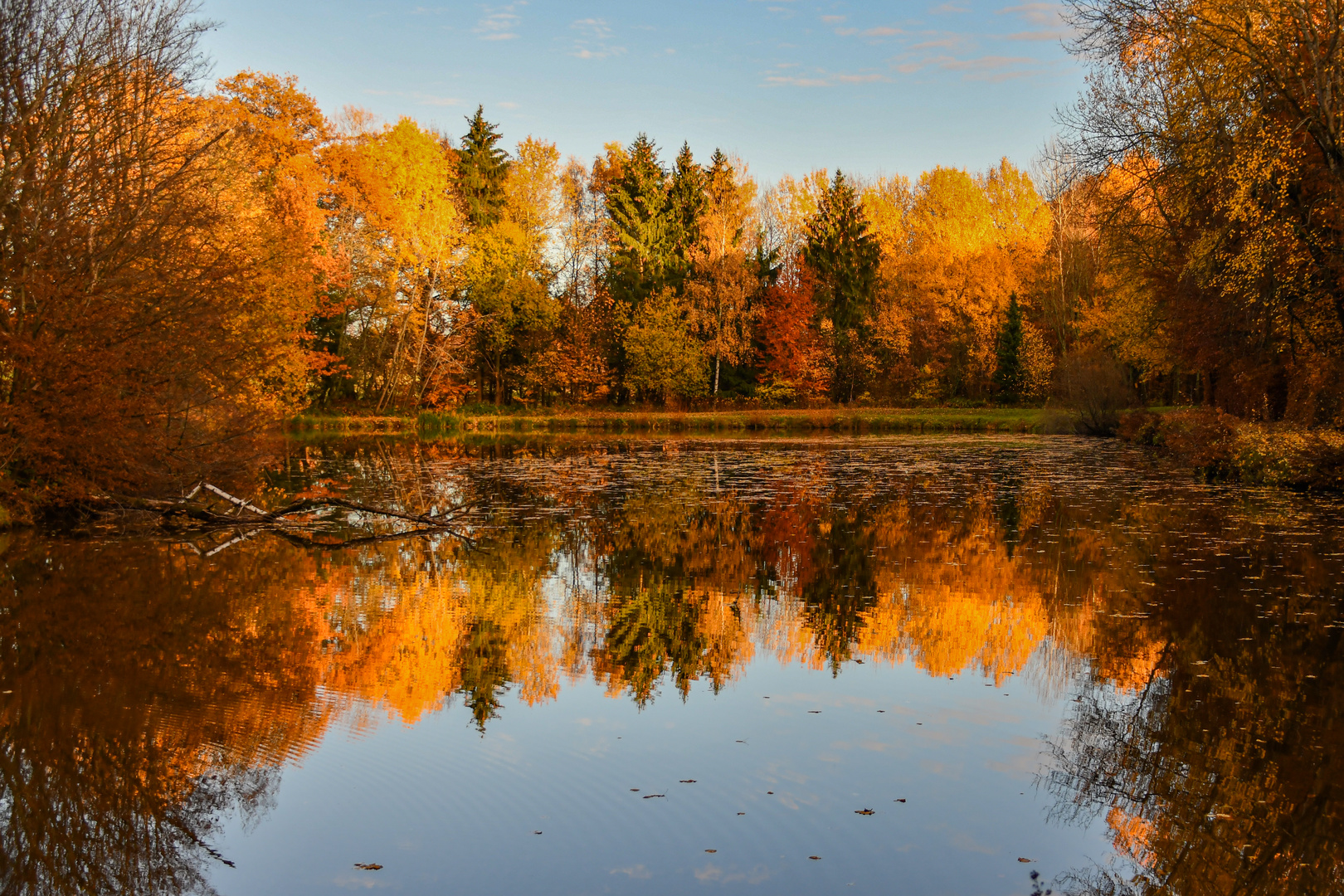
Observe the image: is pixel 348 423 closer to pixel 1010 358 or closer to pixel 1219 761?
pixel 1010 358

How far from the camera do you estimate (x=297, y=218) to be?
115 feet

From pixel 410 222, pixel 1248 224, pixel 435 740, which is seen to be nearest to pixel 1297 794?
pixel 435 740

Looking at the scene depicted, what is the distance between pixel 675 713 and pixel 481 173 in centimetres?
4964

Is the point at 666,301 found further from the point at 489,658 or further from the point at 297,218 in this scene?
the point at 489,658

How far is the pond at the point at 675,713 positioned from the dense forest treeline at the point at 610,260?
410 cm

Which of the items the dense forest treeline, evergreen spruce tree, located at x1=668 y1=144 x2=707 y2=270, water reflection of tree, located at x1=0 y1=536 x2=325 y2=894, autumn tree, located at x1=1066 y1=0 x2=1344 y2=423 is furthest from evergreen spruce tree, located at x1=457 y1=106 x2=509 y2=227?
water reflection of tree, located at x1=0 y1=536 x2=325 y2=894

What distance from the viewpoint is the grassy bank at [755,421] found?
46531 mm

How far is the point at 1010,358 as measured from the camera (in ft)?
170

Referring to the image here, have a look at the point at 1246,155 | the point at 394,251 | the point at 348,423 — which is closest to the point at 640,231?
the point at 394,251

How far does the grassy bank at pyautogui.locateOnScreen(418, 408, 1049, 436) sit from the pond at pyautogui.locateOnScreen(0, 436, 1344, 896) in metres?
32.0

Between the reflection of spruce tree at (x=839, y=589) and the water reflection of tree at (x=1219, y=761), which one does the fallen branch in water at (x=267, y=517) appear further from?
the water reflection of tree at (x=1219, y=761)

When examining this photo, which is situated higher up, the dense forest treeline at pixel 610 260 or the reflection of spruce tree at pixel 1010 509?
the dense forest treeline at pixel 610 260

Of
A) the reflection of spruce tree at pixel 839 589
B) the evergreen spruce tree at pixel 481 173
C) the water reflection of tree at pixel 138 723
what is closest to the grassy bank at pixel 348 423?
the evergreen spruce tree at pixel 481 173

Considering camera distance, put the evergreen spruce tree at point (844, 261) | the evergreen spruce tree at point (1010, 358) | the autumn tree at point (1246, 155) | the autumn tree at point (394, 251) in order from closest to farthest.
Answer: the autumn tree at point (1246, 155) < the autumn tree at point (394, 251) < the evergreen spruce tree at point (1010, 358) < the evergreen spruce tree at point (844, 261)
